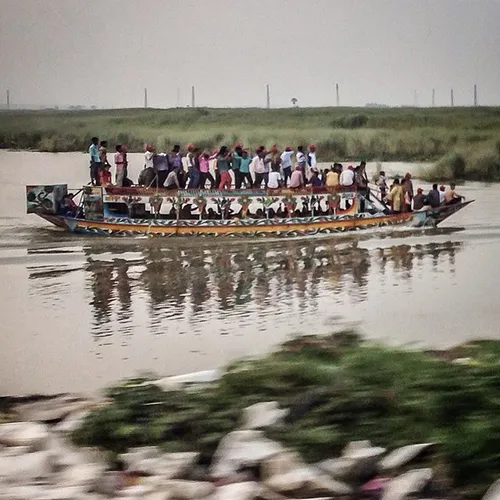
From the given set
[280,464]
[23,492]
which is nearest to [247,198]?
[280,464]

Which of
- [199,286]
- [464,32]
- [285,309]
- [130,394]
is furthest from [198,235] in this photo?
[464,32]

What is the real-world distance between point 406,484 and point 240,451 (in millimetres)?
509

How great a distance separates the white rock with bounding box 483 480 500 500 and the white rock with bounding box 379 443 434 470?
0.21 meters

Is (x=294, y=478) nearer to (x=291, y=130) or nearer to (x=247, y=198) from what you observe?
(x=247, y=198)

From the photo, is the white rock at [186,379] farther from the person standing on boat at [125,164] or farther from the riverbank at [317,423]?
the person standing on boat at [125,164]

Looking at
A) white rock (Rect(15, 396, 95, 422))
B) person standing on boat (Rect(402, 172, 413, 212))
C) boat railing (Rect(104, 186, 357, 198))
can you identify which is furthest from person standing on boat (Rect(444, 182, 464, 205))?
white rock (Rect(15, 396, 95, 422))

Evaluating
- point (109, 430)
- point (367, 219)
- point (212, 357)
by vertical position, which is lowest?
point (109, 430)

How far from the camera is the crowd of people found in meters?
2.94

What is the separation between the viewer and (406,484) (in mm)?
2465

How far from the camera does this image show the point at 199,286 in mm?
2873

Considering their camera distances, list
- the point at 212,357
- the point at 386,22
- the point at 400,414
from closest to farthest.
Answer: the point at 400,414, the point at 212,357, the point at 386,22

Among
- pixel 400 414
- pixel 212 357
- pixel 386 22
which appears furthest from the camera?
pixel 386 22

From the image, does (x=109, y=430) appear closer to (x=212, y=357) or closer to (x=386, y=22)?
(x=212, y=357)

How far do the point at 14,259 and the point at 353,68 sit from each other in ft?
4.60
